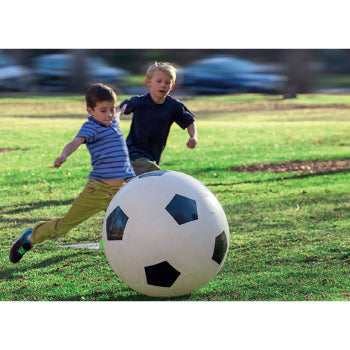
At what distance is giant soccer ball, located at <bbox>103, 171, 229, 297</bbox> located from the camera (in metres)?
4.60

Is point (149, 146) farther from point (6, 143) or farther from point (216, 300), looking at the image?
point (6, 143)

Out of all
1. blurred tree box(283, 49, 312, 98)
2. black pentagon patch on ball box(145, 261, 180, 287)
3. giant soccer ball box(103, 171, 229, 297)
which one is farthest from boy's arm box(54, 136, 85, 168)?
blurred tree box(283, 49, 312, 98)

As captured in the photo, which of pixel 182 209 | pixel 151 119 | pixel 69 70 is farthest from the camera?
pixel 69 70

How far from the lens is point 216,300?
4.95 metres

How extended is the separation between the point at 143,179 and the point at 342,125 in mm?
19152

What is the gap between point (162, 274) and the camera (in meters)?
4.63

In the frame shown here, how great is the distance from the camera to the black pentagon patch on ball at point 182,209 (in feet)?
15.3

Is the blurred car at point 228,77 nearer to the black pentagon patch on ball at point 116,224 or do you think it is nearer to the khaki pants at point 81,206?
the khaki pants at point 81,206

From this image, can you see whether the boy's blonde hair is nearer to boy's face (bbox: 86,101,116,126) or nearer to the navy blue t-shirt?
the navy blue t-shirt

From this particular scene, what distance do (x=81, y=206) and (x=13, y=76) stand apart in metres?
25.2

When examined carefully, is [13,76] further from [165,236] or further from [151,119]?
[165,236]

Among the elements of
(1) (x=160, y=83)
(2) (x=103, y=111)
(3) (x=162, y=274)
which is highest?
(1) (x=160, y=83)

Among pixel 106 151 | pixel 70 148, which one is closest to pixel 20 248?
pixel 70 148

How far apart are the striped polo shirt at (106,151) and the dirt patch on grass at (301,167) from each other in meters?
6.87
